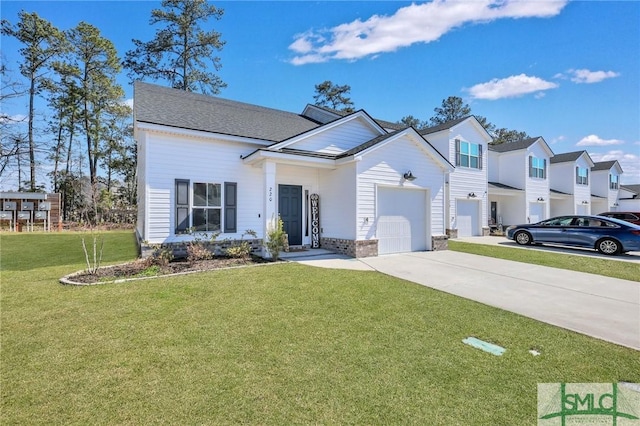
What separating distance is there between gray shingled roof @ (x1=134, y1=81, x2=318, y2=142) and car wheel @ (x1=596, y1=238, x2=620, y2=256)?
43.9ft

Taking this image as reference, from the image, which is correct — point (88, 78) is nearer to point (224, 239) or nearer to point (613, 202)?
point (224, 239)

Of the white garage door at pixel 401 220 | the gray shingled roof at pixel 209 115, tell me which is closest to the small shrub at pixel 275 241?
the gray shingled roof at pixel 209 115

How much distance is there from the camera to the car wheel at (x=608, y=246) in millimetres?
11773

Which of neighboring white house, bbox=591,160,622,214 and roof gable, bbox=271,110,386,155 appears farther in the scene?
neighboring white house, bbox=591,160,622,214

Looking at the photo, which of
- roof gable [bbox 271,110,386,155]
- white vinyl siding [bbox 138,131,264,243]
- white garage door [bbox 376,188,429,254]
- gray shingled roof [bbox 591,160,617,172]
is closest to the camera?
white vinyl siding [bbox 138,131,264,243]

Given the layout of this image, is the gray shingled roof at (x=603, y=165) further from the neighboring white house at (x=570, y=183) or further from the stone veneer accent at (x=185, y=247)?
the stone veneer accent at (x=185, y=247)

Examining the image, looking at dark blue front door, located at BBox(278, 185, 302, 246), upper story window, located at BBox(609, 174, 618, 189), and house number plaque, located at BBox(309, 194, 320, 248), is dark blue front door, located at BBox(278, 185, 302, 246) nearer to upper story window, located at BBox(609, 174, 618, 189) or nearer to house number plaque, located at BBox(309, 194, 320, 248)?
house number plaque, located at BBox(309, 194, 320, 248)

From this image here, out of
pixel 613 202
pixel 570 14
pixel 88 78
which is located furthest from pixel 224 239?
pixel 613 202

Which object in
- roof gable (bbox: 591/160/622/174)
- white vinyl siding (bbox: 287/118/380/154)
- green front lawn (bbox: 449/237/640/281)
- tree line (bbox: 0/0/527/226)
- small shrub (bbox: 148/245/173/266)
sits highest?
tree line (bbox: 0/0/527/226)

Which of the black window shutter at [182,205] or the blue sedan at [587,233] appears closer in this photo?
the black window shutter at [182,205]

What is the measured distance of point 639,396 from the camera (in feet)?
9.07

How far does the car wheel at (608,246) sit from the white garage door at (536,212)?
1027 cm

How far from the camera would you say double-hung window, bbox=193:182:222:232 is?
947cm

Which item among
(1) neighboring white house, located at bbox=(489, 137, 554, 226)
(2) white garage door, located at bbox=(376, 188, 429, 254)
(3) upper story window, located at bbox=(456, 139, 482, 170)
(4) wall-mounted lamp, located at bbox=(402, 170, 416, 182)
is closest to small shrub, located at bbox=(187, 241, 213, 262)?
(2) white garage door, located at bbox=(376, 188, 429, 254)
